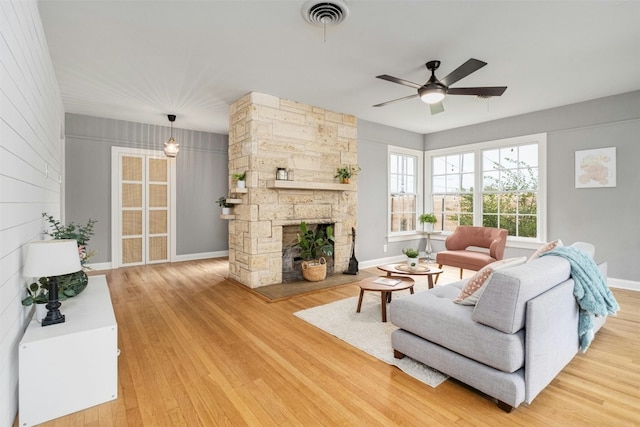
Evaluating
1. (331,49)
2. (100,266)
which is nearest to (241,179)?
(331,49)

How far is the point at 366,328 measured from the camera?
10.1 ft

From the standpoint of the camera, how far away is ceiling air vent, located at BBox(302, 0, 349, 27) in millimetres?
2416

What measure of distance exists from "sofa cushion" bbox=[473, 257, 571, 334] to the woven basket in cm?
303

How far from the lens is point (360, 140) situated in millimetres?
5898

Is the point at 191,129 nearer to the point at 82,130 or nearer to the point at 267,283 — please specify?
the point at 82,130

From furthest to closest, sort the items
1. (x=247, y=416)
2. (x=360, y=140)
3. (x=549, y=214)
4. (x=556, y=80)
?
(x=360, y=140)
(x=549, y=214)
(x=556, y=80)
(x=247, y=416)

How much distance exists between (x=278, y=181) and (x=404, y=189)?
3.28m

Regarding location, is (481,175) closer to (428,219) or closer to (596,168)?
(428,219)

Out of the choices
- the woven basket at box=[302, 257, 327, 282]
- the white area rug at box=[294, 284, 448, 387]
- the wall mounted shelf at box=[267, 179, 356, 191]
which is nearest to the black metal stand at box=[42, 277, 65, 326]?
the white area rug at box=[294, 284, 448, 387]

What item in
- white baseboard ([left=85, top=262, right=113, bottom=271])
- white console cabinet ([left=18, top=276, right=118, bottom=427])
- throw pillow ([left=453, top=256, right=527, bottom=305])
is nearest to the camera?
white console cabinet ([left=18, top=276, right=118, bottom=427])

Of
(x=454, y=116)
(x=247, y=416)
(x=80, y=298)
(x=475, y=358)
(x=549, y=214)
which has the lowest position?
(x=247, y=416)

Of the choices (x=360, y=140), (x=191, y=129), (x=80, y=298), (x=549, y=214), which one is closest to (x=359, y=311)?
(x=80, y=298)

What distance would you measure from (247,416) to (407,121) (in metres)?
5.44

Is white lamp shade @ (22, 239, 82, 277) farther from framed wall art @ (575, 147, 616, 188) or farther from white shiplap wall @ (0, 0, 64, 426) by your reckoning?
framed wall art @ (575, 147, 616, 188)
